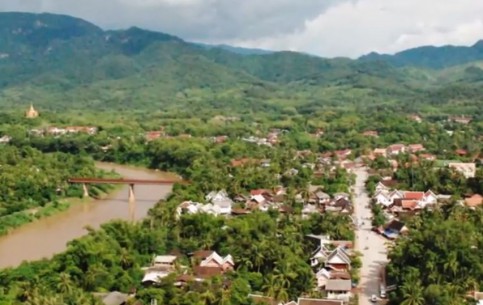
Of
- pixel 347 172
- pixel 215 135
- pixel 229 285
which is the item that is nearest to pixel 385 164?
pixel 347 172

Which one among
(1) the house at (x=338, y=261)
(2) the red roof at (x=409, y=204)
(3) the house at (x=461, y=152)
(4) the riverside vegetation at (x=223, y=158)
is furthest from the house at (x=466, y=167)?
(1) the house at (x=338, y=261)

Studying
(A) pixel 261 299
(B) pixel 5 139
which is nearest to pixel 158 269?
(A) pixel 261 299

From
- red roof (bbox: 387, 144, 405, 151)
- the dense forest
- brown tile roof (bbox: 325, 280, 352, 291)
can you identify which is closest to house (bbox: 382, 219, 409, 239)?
brown tile roof (bbox: 325, 280, 352, 291)

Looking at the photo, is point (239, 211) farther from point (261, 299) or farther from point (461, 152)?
point (461, 152)

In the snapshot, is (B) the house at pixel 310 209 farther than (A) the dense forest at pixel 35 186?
No

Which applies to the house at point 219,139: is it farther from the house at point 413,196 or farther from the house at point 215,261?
the house at point 215,261

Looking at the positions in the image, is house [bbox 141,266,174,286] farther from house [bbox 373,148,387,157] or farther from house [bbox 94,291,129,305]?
house [bbox 373,148,387,157]
